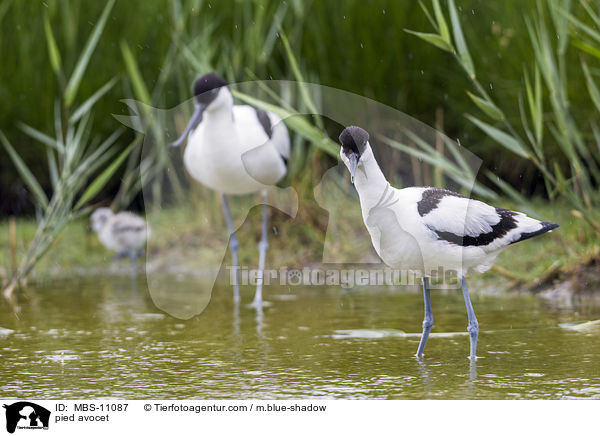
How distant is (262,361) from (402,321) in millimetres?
1326

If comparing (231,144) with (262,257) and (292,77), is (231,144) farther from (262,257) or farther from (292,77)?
(292,77)

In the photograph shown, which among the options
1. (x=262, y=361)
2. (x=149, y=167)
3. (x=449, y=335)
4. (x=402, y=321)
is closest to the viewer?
(x=262, y=361)

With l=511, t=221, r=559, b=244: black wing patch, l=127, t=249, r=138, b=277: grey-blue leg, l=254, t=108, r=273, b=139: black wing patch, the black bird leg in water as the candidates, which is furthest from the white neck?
the black bird leg in water

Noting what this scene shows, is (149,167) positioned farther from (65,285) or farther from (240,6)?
(240,6)

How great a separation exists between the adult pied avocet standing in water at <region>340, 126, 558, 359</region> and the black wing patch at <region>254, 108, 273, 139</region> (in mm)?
2881

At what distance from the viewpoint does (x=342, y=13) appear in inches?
362

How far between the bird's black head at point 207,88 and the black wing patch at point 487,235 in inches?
105

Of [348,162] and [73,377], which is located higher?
[348,162]

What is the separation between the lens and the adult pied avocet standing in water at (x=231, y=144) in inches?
264
